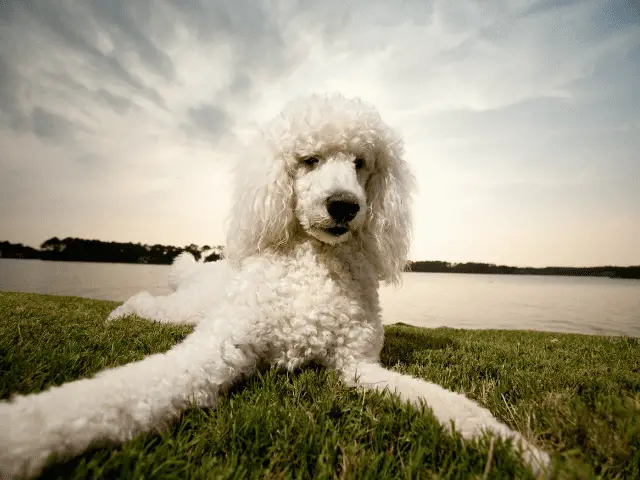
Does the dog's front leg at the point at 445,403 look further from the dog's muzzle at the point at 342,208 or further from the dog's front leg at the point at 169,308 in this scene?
→ the dog's front leg at the point at 169,308

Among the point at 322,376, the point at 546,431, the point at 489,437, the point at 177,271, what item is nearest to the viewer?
the point at 489,437

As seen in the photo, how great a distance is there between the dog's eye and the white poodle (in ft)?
0.04

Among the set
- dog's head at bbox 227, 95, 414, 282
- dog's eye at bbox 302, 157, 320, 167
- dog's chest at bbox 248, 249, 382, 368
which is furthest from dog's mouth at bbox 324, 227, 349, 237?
dog's eye at bbox 302, 157, 320, 167

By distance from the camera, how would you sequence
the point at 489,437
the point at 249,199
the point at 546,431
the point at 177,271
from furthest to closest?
the point at 177,271
the point at 249,199
the point at 546,431
the point at 489,437

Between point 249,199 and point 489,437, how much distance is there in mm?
2053

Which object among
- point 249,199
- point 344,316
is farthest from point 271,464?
point 249,199

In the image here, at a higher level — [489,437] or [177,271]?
[177,271]

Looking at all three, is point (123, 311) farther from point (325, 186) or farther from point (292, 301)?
point (325, 186)

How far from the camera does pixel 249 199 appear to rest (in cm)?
252

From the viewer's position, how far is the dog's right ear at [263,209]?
2.40m

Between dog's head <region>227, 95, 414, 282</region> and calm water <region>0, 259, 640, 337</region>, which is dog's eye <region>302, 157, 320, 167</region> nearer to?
dog's head <region>227, 95, 414, 282</region>

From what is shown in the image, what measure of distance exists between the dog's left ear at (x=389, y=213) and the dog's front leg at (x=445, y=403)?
0.87 meters

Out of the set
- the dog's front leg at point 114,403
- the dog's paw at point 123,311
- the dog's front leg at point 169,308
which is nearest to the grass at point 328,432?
the dog's front leg at point 114,403

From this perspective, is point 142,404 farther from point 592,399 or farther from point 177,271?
point 177,271
